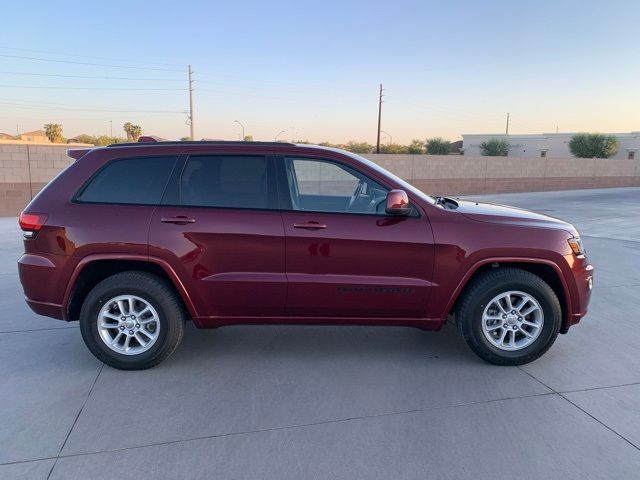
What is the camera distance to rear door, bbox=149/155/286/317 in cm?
388

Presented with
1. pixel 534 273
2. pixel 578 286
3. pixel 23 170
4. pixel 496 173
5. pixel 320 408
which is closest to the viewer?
pixel 320 408

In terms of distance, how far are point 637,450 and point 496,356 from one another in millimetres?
1255

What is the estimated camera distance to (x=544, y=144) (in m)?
63.8

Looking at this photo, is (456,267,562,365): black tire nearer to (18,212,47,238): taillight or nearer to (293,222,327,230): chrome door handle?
(293,222,327,230): chrome door handle

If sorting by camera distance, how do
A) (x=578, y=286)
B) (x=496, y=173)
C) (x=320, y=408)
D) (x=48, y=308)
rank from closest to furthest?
(x=320, y=408) < (x=48, y=308) < (x=578, y=286) < (x=496, y=173)

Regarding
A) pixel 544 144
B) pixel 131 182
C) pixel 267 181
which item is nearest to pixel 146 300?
pixel 131 182

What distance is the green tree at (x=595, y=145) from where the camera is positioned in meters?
51.7

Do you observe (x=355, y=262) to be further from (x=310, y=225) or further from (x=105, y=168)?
(x=105, y=168)

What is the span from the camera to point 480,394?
12.0 ft

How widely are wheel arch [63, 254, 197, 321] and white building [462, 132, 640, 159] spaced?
62.0m

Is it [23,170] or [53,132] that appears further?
[53,132]

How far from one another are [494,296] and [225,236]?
2.25m

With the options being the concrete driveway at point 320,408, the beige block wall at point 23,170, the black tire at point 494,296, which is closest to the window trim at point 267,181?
the concrete driveway at point 320,408

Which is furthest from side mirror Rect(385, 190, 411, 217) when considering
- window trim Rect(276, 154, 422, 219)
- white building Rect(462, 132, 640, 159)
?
white building Rect(462, 132, 640, 159)
